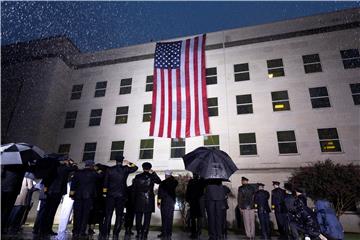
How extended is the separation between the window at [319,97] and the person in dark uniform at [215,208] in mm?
14696

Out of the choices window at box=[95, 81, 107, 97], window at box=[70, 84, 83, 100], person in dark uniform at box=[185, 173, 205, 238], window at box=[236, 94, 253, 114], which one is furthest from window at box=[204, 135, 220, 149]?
window at box=[70, 84, 83, 100]

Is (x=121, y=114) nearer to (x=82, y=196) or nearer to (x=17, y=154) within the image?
(x=82, y=196)

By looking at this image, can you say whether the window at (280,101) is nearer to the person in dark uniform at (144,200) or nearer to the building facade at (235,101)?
the building facade at (235,101)

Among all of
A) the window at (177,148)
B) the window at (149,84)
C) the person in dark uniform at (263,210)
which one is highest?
the window at (149,84)

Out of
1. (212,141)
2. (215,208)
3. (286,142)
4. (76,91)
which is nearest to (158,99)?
(212,141)

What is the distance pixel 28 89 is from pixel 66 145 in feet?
23.3

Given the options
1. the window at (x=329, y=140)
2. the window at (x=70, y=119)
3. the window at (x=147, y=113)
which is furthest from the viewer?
the window at (x=70, y=119)

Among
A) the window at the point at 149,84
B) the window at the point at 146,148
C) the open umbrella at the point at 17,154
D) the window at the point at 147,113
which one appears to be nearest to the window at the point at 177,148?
the window at the point at 146,148

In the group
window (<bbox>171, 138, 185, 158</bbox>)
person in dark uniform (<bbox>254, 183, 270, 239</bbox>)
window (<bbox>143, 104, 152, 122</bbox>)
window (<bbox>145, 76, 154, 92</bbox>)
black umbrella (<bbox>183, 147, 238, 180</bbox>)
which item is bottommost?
person in dark uniform (<bbox>254, 183, 270, 239</bbox>)

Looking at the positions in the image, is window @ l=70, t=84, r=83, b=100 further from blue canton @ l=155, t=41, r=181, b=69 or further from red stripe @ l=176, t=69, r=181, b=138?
red stripe @ l=176, t=69, r=181, b=138

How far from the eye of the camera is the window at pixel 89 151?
67.5 ft

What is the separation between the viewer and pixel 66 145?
70.3 ft

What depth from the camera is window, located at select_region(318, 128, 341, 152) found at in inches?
634

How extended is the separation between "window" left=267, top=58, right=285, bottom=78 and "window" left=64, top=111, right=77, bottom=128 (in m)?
17.3
